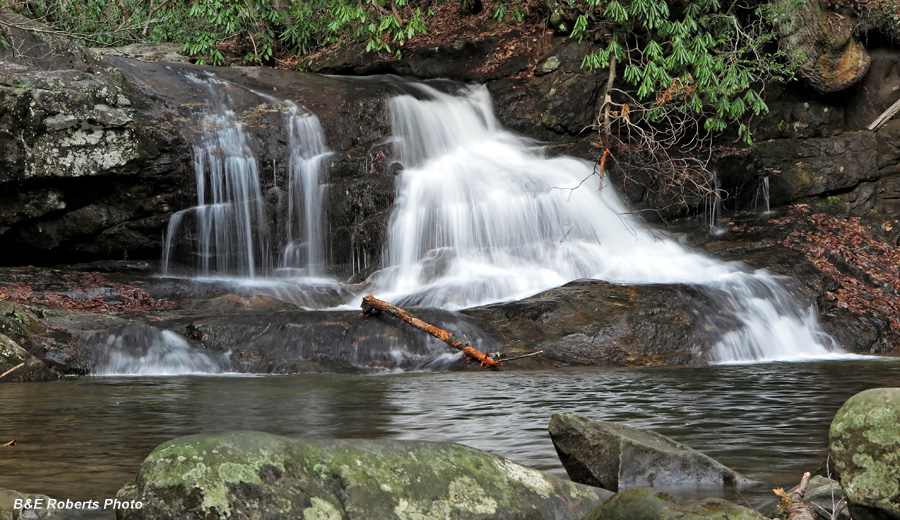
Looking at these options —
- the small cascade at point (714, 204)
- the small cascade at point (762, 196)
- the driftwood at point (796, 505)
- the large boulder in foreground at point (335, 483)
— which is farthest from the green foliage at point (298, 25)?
the driftwood at point (796, 505)

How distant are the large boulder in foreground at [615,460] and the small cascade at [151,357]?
20.3 ft

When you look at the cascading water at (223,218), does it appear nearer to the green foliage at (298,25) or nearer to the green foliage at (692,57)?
the green foliage at (298,25)

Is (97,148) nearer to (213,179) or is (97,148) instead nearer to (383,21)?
(213,179)

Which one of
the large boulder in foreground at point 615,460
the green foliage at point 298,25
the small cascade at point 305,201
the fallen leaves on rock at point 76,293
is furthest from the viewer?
the green foliage at point 298,25

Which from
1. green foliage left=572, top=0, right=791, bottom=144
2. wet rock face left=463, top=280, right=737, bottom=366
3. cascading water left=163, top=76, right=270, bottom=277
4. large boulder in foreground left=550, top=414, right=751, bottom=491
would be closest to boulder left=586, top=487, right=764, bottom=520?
large boulder in foreground left=550, top=414, right=751, bottom=491

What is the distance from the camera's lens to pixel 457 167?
1491 cm

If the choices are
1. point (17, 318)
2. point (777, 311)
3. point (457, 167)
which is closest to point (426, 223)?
point (457, 167)

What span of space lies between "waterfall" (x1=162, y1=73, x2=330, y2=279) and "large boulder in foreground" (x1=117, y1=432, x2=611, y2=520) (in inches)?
422

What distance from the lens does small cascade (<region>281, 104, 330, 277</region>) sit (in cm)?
1366

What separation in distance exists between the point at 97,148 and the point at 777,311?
1050cm

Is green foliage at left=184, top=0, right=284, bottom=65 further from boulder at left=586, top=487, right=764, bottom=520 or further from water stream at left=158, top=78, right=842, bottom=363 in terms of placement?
boulder at left=586, top=487, right=764, bottom=520

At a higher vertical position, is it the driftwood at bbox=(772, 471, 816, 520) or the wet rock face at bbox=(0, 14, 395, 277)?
the wet rock face at bbox=(0, 14, 395, 277)

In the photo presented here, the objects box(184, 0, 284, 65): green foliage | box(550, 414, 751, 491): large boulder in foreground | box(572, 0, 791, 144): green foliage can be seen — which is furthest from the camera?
box(184, 0, 284, 65): green foliage

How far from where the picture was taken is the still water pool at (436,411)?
175 inches
